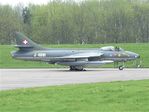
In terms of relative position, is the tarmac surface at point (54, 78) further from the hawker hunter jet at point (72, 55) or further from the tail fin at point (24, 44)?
the tail fin at point (24, 44)

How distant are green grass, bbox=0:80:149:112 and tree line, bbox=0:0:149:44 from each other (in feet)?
278

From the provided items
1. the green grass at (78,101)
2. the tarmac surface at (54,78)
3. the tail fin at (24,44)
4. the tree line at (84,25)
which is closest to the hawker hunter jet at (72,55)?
the tail fin at (24,44)

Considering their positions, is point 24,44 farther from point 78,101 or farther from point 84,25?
point 84,25

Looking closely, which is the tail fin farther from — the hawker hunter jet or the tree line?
the tree line

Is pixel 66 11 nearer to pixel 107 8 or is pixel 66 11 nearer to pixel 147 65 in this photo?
pixel 107 8

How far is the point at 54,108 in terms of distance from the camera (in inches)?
493

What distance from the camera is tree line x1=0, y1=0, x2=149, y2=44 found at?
10188 cm

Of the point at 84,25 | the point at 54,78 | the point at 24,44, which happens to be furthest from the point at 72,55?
the point at 84,25

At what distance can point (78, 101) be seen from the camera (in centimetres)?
1371

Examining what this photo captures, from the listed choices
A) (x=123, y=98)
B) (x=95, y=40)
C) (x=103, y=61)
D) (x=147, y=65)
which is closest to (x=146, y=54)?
(x=147, y=65)

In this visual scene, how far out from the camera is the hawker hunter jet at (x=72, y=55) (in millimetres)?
43094

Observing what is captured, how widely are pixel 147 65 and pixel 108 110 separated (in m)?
42.0

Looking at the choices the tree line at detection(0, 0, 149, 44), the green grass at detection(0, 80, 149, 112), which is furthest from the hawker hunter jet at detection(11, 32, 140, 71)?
the tree line at detection(0, 0, 149, 44)

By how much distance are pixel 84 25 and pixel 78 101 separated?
290 ft
